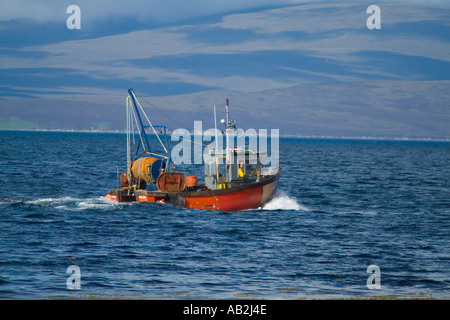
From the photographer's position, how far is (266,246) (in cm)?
3456

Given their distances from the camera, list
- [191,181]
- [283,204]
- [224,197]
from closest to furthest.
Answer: [224,197] → [191,181] → [283,204]

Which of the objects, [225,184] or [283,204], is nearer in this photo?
[225,184]

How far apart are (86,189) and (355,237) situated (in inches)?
1504

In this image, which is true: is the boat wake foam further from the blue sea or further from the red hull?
the red hull

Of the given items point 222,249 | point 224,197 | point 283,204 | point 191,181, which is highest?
point 191,181

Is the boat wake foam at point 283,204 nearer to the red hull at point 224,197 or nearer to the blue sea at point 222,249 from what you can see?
the blue sea at point 222,249

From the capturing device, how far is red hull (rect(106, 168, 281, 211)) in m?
46.4

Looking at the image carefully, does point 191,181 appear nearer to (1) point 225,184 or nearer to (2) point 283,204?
(1) point 225,184

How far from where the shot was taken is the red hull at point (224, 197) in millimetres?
46438

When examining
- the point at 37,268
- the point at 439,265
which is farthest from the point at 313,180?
the point at 37,268

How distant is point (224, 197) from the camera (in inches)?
1831

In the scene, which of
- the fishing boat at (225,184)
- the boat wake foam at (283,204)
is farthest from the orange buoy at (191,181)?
the boat wake foam at (283,204)

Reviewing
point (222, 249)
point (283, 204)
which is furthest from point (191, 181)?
point (222, 249)
